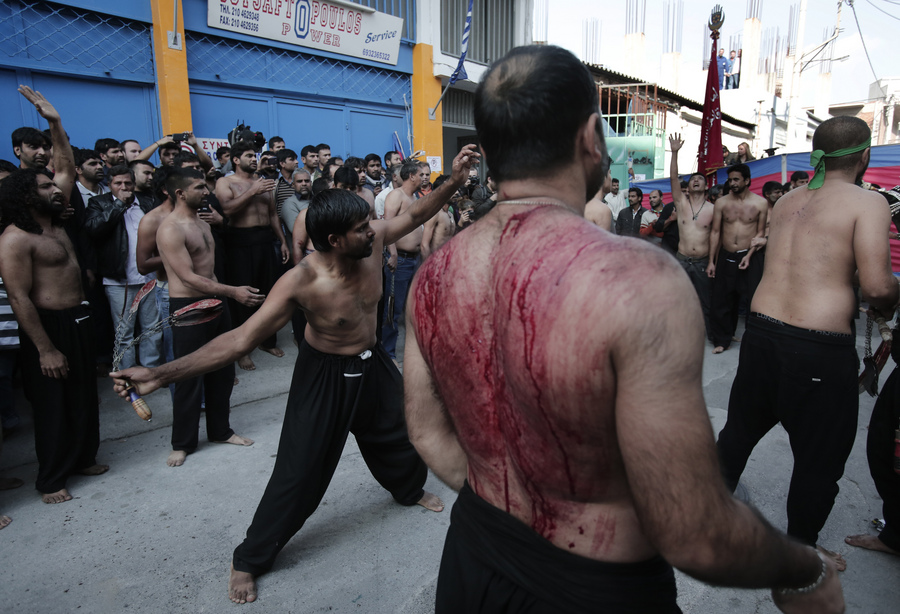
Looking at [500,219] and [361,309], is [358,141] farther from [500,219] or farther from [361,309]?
[500,219]

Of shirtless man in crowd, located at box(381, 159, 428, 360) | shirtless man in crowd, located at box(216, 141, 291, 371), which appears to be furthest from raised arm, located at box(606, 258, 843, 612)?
shirtless man in crowd, located at box(216, 141, 291, 371)

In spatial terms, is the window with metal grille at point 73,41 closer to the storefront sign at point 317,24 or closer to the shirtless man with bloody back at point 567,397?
the storefront sign at point 317,24

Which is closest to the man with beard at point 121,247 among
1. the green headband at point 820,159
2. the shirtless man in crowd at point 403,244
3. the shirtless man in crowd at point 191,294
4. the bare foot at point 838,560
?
the shirtless man in crowd at point 191,294

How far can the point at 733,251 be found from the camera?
6.45m

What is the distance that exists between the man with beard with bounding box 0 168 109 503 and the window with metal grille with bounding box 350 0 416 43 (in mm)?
8150

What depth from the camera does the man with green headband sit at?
232 cm

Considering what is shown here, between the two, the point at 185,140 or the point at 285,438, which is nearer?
the point at 285,438

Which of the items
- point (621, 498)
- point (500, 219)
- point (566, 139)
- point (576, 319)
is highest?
point (566, 139)

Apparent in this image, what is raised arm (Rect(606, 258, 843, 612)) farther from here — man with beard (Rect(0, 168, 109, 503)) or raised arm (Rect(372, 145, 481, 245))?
man with beard (Rect(0, 168, 109, 503))

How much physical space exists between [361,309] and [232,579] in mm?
1363

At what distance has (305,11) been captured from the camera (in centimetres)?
870

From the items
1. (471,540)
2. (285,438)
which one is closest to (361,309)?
(285,438)

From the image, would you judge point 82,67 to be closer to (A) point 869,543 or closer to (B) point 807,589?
(B) point 807,589

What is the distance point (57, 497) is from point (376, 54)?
8633 mm
